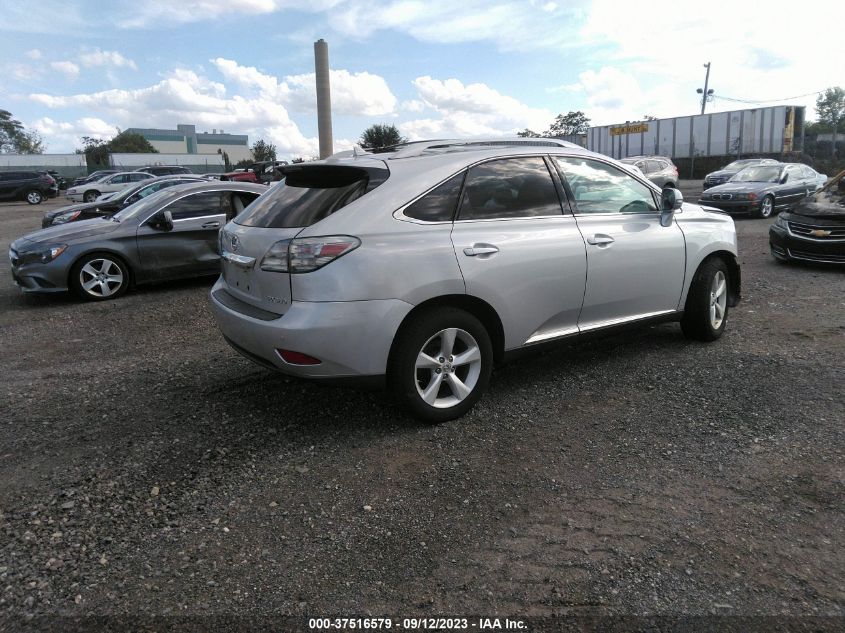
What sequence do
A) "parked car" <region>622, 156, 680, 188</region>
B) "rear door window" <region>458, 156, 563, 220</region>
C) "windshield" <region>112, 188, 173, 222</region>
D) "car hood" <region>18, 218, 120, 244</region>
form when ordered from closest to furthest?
"rear door window" <region>458, 156, 563, 220</region> < "car hood" <region>18, 218, 120, 244</region> < "windshield" <region>112, 188, 173, 222</region> < "parked car" <region>622, 156, 680, 188</region>

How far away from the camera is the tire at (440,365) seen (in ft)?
12.2

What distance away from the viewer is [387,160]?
404 centimetres

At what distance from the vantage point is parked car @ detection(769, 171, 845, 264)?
29.3 ft

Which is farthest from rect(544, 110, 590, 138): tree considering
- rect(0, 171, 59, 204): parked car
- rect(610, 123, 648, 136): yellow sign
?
rect(0, 171, 59, 204): parked car

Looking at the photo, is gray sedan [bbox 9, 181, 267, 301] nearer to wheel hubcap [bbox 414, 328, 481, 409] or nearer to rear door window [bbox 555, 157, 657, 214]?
rear door window [bbox 555, 157, 657, 214]

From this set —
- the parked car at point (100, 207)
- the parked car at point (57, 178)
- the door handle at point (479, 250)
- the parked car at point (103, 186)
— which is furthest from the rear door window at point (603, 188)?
the parked car at point (57, 178)

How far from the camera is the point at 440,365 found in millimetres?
3900

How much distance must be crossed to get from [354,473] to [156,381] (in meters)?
2.31

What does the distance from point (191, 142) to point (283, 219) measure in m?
142

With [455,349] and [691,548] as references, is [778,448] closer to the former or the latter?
[691,548]

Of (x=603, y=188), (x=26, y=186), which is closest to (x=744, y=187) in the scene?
(x=603, y=188)

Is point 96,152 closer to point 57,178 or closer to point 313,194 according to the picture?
point 57,178

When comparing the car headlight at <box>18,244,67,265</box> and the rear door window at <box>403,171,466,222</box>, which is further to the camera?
the car headlight at <box>18,244,67,265</box>

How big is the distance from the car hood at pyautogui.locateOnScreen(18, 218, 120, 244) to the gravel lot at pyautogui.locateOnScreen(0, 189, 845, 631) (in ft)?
10.4
